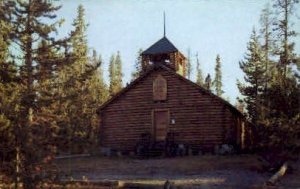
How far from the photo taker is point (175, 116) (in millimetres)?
33312

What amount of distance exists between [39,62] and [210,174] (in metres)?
9.91

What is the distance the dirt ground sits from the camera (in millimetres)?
19484

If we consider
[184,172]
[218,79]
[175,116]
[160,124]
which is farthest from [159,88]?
[218,79]

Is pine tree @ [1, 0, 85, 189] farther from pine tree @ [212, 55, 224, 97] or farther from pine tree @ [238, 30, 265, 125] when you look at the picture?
pine tree @ [212, 55, 224, 97]

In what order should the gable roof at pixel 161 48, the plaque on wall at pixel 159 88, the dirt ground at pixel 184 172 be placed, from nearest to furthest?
the dirt ground at pixel 184 172 → the plaque on wall at pixel 159 88 → the gable roof at pixel 161 48

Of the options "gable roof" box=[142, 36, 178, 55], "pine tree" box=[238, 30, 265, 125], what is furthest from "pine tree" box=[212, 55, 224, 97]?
"gable roof" box=[142, 36, 178, 55]

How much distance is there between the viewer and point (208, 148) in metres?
32.2

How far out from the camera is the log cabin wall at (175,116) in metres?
32.2

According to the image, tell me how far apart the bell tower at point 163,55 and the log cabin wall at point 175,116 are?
2.54 meters

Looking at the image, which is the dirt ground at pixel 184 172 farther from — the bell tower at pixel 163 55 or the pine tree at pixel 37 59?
the bell tower at pixel 163 55

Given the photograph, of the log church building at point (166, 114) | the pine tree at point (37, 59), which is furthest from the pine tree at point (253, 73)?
the pine tree at point (37, 59)

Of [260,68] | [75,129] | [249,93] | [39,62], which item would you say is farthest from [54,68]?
[260,68]

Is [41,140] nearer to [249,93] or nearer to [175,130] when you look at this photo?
[175,130]

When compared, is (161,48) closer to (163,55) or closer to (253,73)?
(163,55)
